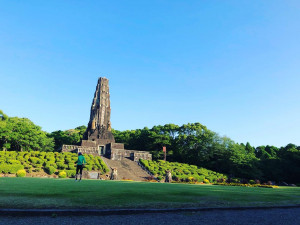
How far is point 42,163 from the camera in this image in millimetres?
27938

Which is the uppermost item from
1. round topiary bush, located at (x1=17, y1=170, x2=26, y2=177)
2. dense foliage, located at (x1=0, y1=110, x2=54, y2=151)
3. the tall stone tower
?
the tall stone tower

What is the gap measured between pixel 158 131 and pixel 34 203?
5979 centimetres

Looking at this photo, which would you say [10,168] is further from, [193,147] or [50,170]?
[193,147]

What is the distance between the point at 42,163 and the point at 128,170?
12.6m

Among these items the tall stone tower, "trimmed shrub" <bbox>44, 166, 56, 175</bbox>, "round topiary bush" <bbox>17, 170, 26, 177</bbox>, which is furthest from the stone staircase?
the tall stone tower

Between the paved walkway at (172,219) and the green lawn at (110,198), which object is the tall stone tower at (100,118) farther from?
the paved walkway at (172,219)

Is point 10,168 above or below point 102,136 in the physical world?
below

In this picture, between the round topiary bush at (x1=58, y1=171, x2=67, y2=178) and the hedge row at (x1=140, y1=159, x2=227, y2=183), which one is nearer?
the round topiary bush at (x1=58, y1=171, x2=67, y2=178)

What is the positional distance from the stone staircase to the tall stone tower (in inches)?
481

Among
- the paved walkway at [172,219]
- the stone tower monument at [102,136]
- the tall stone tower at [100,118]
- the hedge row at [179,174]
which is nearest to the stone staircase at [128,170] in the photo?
the hedge row at [179,174]

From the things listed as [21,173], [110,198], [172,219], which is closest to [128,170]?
[21,173]

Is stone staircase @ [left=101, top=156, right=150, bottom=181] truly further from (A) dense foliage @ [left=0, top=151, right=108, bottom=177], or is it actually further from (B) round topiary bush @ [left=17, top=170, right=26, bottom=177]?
(B) round topiary bush @ [left=17, top=170, right=26, bottom=177]

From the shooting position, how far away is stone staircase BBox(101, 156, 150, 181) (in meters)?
30.9

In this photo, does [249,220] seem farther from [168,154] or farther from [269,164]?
[168,154]
